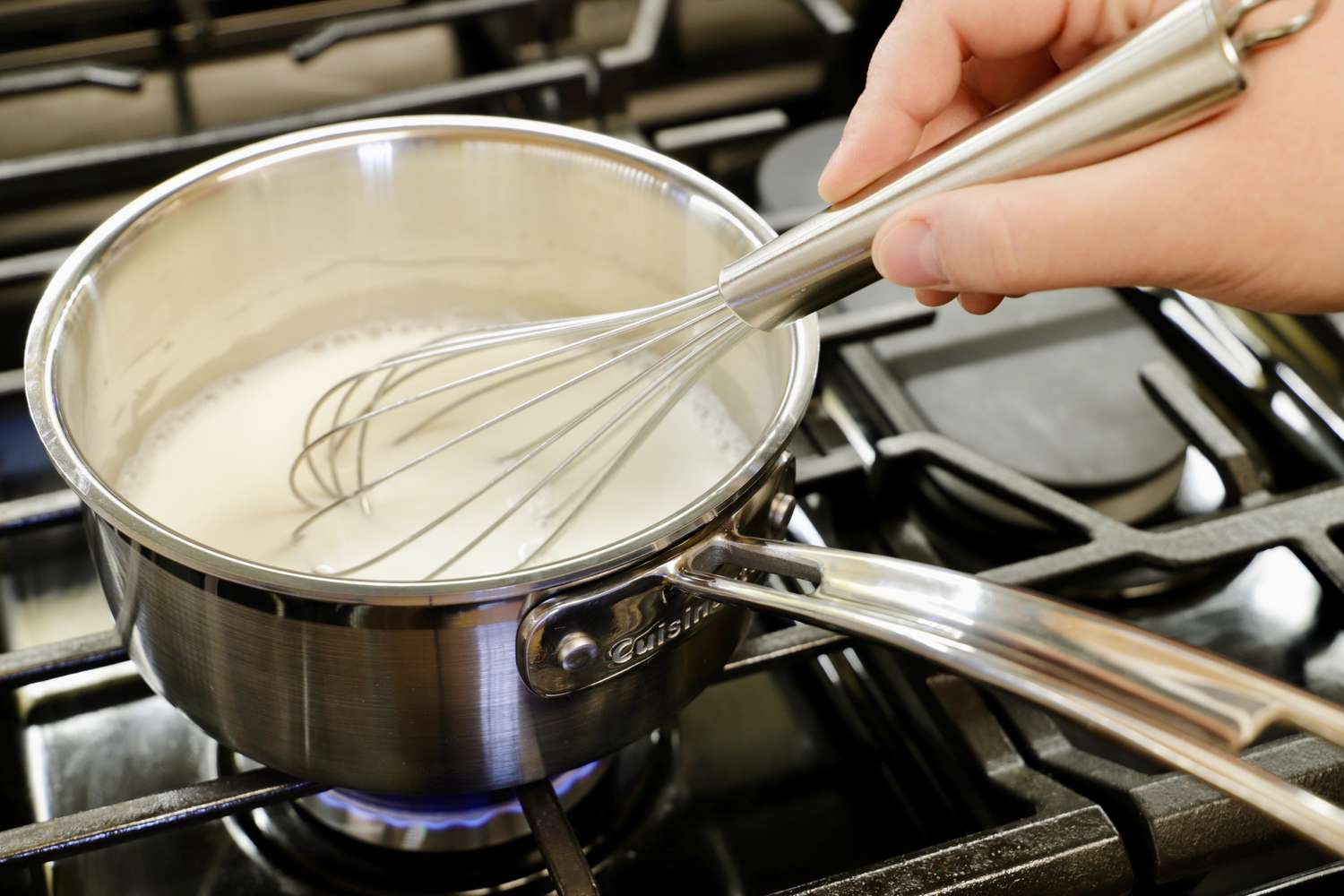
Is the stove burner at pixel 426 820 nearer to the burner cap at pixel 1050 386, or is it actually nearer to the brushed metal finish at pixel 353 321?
the brushed metal finish at pixel 353 321

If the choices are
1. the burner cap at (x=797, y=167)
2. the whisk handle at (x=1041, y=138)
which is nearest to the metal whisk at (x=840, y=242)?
the whisk handle at (x=1041, y=138)

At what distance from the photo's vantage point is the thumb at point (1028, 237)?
322 mm

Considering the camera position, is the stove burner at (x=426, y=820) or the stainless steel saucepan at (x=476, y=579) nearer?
the stainless steel saucepan at (x=476, y=579)

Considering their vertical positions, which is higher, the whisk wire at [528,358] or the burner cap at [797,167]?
the burner cap at [797,167]

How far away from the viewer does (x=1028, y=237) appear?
0.33 metres

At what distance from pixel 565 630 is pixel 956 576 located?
0.10 m

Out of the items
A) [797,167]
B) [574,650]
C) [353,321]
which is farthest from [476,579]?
[797,167]

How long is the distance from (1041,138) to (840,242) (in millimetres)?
62

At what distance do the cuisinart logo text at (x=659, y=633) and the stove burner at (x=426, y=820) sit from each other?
91 mm

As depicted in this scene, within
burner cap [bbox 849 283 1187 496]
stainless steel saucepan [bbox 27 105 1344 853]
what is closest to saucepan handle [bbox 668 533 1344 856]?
stainless steel saucepan [bbox 27 105 1344 853]

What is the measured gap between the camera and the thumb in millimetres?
322

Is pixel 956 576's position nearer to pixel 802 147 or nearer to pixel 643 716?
pixel 643 716

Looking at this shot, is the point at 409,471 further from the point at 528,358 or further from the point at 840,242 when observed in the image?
the point at 840,242

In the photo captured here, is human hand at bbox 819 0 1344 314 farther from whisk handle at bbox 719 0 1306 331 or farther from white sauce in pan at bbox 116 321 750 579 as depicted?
white sauce in pan at bbox 116 321 750 579
